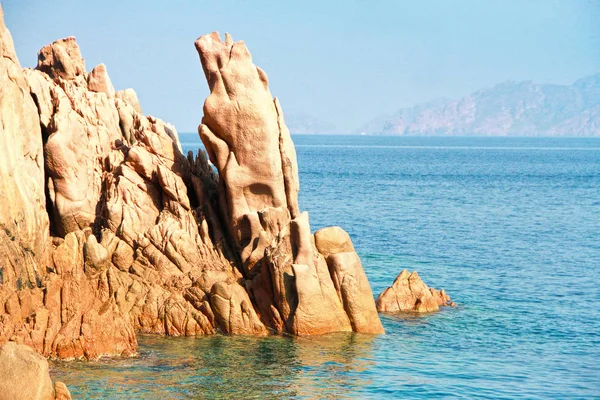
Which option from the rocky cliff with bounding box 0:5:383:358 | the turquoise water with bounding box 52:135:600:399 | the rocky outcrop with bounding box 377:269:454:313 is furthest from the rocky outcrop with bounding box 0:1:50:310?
the rocky outcrop with bounding box 377:269:454:313

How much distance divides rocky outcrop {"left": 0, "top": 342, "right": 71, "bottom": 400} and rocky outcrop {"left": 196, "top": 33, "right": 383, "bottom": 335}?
13.0 metres

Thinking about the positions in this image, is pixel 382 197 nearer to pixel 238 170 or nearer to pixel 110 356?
pixel 238 170

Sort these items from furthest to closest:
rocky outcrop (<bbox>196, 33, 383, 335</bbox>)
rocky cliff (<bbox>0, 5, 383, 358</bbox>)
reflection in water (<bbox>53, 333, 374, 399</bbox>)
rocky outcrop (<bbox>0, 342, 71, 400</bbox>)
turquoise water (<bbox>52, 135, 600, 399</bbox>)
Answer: rocky outcrop (<bbox>196, 33, 383, 335</bbox>), rocky cliff (<bbox>0, 5, 383, 358</bbox>), turquoise water (<bbox>52, 135, 600, 399</bbox>), reflection in water (<bbox>53, 333, 374, 399</bbox>), rocky outcrop (<bbox>0, 342, 71, 400</bbox>)

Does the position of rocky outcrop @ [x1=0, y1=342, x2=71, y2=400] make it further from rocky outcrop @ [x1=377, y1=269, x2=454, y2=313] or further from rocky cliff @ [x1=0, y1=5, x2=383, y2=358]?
rocky outcrop @ [x1=377, y1=269, x2=454, y2=313]

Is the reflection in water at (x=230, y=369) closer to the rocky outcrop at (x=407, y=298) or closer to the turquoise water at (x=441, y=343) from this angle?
the turquoise water at (x=441, y=343)

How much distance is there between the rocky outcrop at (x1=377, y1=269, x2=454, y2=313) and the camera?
137 feet

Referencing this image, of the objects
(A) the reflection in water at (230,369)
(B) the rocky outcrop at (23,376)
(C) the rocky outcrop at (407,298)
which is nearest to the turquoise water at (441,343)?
(A) the reflection in water at (230,369)

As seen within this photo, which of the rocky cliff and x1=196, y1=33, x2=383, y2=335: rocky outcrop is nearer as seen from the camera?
the rocky cliff

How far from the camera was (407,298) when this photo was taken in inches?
1661

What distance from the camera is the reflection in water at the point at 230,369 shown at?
28.9m

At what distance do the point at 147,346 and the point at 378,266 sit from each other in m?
22.2

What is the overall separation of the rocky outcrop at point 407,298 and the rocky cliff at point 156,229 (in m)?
5.27

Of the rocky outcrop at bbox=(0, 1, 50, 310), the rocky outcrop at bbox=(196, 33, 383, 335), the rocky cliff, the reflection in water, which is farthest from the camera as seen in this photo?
the rocky outcrop at bbox=(196, 33, 383, 335)

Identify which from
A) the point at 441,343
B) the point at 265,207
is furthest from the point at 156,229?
the point at 441,343
